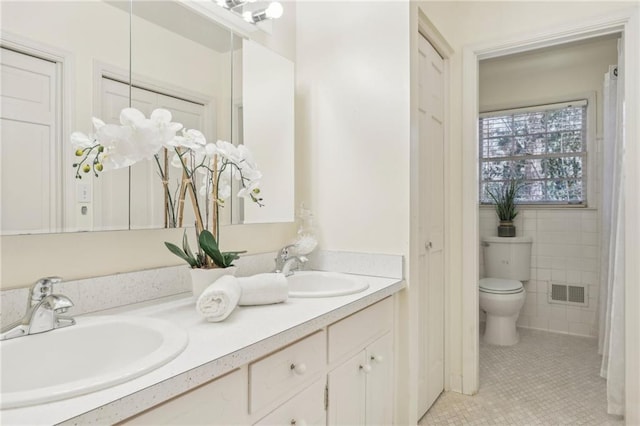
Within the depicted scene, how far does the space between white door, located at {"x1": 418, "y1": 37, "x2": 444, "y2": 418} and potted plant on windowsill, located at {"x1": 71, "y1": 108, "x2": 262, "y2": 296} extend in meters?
0.95

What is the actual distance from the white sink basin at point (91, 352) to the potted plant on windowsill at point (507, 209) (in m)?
3.14

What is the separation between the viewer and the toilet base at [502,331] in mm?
3016

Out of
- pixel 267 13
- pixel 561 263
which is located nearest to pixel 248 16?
pixel 267 13

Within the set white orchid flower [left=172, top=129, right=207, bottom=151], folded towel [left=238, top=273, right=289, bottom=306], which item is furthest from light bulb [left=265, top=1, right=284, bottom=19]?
folded towel [left=238, top=273, right=289, bottom=306]

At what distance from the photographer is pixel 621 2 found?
1.92 metres

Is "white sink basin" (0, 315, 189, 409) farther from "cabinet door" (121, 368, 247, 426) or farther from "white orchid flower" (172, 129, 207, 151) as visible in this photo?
"white orchid flower" (172, 129, 207, 151)

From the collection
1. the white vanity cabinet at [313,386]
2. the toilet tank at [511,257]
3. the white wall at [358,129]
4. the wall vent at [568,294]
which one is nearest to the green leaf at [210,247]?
the white vanity cabinet at [313,386]

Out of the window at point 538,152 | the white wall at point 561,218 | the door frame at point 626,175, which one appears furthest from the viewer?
the window at point 538,152

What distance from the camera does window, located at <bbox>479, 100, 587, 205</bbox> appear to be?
330 cm

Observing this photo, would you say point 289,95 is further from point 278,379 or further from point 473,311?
point 473,311

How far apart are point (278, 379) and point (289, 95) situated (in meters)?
1.36

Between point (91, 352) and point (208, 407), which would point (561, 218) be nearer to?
point (208, 407)

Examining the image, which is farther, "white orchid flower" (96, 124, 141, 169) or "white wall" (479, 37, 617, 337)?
"white wall" (479, 37, 617, 337)

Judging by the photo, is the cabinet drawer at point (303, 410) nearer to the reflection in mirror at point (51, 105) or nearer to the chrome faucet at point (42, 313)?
the chrome faucet at point (42, 313)
